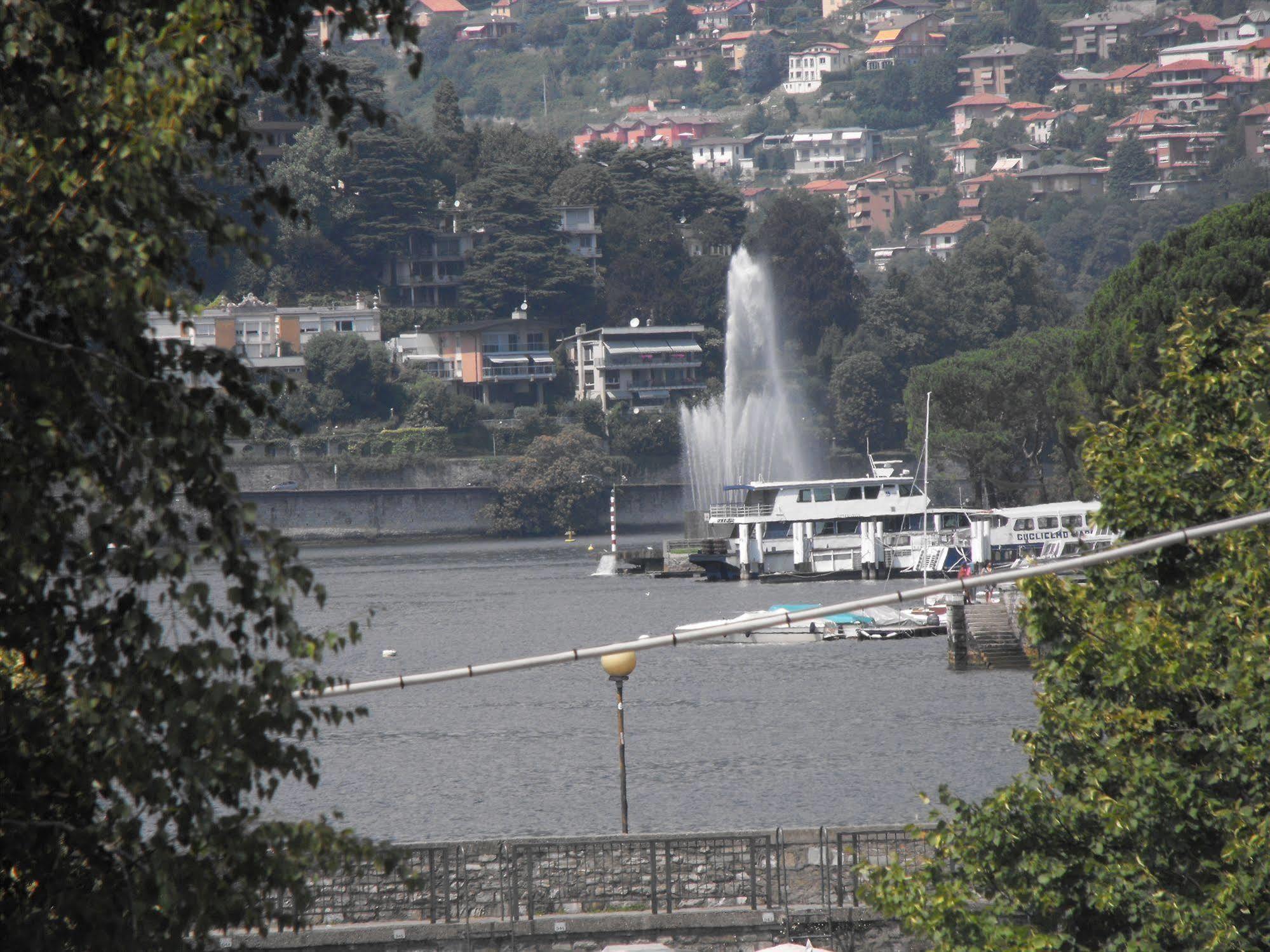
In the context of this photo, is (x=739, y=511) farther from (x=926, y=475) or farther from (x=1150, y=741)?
(x=1150, y=741)

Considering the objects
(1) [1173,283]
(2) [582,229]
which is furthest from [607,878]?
(2) [582,229]

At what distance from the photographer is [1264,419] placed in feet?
40.7

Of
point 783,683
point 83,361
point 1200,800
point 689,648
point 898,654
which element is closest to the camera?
point 83,361

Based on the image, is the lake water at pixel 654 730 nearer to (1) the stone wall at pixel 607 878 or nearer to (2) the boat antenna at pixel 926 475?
(2) the boat antenna at pixel 926 475

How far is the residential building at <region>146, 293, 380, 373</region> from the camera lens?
120938 millimetres

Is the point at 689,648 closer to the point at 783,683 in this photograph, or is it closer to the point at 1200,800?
the point at 783,683

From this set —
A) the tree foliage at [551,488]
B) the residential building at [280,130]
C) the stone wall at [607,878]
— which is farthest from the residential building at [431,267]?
the stone wall at [607,878]

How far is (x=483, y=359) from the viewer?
130500mm

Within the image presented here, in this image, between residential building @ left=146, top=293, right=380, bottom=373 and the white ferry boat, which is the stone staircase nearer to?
the white ferry boat

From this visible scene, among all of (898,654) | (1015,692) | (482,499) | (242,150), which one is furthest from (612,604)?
(242,150)

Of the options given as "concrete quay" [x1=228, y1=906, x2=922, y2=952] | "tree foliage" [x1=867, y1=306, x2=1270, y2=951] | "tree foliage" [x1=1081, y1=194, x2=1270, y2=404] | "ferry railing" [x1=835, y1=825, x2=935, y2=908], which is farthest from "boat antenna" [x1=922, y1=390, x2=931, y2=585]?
"tree foliage" [x1=867, y1=306, x2=1270, y2=951]

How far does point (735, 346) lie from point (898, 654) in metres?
86.8

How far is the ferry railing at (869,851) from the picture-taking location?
49.6 feet

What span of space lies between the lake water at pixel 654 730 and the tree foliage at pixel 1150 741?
8.11 m
